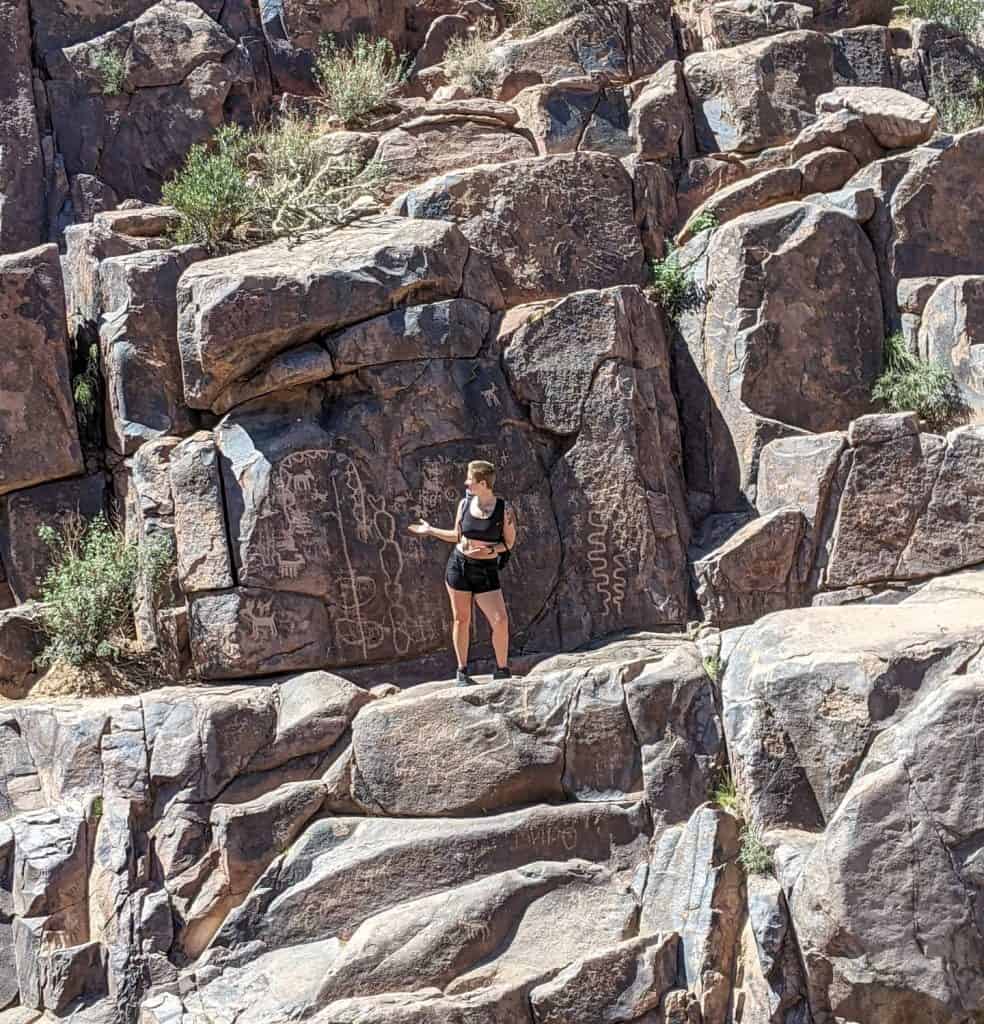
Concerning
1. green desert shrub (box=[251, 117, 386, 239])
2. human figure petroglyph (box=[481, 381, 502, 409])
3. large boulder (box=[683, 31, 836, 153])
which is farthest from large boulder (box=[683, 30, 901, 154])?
human figure petroglyph (box=[481, 381, 502, 409])

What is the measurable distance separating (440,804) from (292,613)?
1866 mm

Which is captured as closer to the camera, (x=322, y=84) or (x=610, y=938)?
(x=610, y=938)

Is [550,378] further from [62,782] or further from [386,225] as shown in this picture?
[62,782]

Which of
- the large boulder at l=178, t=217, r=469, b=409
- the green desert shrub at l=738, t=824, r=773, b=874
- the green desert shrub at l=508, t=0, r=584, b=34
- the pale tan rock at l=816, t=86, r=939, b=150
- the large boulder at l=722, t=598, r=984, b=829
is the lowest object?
the green desert shrub at l=738, t=824, r=773, b=874

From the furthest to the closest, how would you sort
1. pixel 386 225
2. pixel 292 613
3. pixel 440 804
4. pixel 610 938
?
1. pixel 386 225
2. pixel 292 613
3. pixel 440 804
4. pixel 610 938

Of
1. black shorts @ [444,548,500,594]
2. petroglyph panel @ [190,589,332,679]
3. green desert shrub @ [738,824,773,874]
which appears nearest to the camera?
green desert shrub @ [738,824,773,874]

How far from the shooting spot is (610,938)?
7.20 meters

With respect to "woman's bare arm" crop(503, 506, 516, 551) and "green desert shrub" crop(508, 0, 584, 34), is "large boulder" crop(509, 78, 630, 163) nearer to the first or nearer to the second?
"green desert shrub" crop(508, 0, 584, 34)

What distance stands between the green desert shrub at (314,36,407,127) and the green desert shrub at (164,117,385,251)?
1154 millimetres

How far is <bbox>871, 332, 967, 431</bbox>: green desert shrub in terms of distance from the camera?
9.74 m

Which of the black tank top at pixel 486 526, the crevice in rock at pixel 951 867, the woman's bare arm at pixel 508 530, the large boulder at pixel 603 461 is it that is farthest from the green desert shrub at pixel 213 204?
the crevice in rock at pixel 951 867

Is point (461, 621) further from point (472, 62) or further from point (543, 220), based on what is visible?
point (472, 62)

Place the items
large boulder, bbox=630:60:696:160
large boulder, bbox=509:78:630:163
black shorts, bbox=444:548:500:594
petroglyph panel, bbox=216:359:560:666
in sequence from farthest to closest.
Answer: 1. large boulder, bbox=509:78:630:163
2. large boulder, bbox=630:60:696:160
3. petroglyph panel, bbox=216:359:560:666
4. black shorts, bbox=444:548:500:594

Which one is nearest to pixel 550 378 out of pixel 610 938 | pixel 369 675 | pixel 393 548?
pixel 393 548
